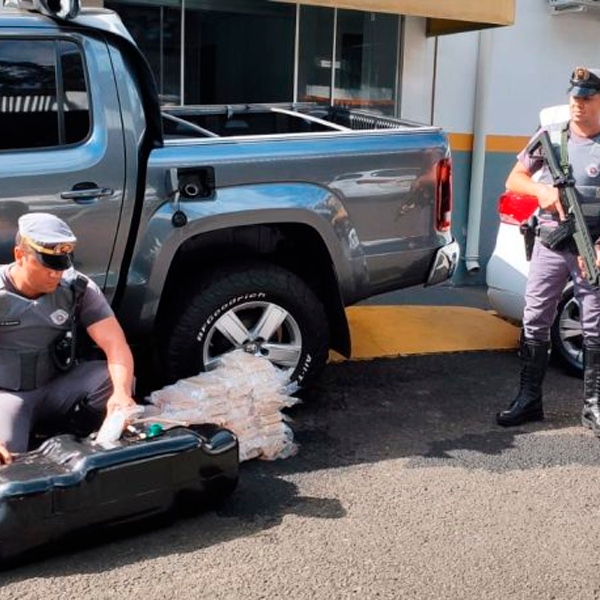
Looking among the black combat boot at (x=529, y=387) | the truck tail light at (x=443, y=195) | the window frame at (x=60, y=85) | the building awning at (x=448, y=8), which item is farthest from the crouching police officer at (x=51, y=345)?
the building awning at (x=448, y=8)

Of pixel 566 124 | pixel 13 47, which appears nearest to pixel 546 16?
pixel 566 124

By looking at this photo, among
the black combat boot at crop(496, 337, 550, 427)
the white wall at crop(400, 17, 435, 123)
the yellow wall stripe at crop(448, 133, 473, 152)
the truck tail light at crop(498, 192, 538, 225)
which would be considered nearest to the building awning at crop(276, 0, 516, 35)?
the white wall at crop(400, 17, 435, 123)

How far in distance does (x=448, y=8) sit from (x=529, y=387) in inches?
132

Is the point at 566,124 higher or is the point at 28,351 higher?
the point at 566,124

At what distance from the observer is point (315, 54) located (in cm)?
804

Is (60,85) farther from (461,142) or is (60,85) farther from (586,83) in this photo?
(461,142)

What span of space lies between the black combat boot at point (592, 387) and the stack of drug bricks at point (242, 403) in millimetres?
1598

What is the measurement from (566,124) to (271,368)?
6.42ft

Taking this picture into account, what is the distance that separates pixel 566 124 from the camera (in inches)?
176

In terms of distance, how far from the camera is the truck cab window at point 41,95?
3947 millimetres

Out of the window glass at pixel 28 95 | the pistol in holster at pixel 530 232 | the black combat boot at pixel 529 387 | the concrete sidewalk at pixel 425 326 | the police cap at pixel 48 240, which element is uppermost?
the window glass at pixel 28 95

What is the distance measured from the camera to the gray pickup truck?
4.01m

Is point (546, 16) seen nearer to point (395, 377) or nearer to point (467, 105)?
point (467, 105)

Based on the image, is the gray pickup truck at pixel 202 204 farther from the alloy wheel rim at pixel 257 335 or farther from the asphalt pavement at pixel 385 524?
the asphalt pavement at pixel 385 524
